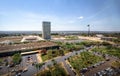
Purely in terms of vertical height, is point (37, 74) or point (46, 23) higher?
point (46, 23)

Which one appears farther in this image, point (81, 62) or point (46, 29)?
point (46, 29)

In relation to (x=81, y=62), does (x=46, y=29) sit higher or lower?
higher

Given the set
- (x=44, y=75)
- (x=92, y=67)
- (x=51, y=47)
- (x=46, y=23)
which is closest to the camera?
(x=44, y=75)

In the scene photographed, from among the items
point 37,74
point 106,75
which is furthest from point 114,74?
point 37,74

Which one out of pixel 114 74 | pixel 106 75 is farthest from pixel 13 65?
pixel 114 74

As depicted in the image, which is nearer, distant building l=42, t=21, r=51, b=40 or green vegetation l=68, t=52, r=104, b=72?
green vegetation l=68, t=52, r=104, b=72

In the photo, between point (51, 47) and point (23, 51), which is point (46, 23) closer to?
point (51, 47)

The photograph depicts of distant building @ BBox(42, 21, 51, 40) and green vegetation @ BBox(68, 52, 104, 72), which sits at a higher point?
distant building @ BBox(42, 21, 51, 40)

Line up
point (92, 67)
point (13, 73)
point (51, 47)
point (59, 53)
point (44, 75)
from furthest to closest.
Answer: point (51, 47), point (59, 53), point (92, 67), point (13, 73), point (44, 75)

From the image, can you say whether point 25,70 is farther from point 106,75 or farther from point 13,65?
point 106,75

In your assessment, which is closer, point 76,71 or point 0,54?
point 76,71
